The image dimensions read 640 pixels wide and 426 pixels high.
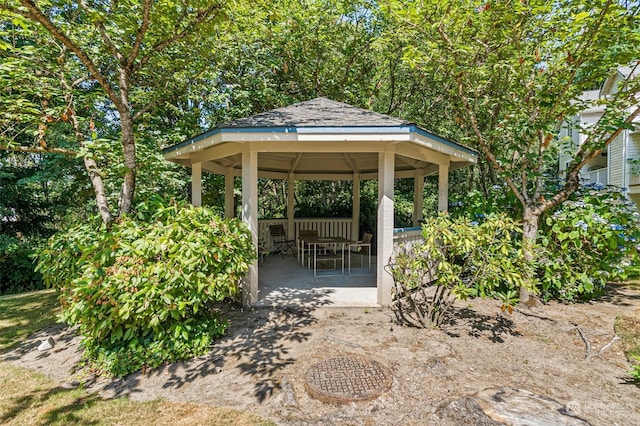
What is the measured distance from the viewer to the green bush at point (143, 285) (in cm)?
365

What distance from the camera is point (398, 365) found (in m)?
3.74

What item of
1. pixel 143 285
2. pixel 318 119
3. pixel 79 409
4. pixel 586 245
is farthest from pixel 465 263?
pixel 79 409

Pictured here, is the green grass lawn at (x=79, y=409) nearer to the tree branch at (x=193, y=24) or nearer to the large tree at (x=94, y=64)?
the large tree at (x=94, y=64)

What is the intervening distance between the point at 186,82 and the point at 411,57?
5.29 meters

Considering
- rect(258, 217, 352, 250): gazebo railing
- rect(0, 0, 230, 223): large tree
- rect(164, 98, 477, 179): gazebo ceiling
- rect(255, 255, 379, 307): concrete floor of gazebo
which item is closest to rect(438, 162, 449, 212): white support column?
rect(164, 98, 477, 179): gazebo ceiling

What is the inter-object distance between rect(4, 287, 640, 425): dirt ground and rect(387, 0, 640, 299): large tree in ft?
5.07

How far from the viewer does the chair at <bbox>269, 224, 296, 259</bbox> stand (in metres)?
10.8

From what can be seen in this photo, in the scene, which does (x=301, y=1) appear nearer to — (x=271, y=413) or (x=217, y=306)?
(x=217, y=306)

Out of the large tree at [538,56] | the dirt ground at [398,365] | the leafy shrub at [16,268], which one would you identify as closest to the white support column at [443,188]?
the large tree at [538,56]

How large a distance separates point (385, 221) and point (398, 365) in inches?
98.5

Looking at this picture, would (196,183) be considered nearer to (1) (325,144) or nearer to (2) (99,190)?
(2) (99,190)

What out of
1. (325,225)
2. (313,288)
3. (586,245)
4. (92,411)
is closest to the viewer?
(92,411)

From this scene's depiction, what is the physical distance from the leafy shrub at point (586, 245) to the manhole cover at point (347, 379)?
3.85 meters

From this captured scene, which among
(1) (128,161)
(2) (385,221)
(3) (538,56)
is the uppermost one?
(3) (538,56)
